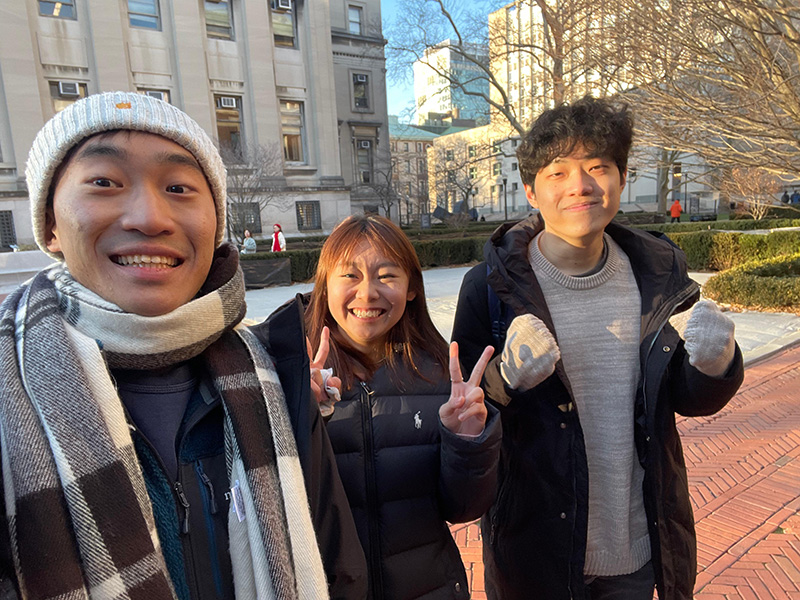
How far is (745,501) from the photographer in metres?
3.40

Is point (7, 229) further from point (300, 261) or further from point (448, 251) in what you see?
point (448, 251)

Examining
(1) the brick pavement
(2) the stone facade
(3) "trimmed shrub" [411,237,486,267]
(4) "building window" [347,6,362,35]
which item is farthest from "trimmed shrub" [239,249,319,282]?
(4) "building window" [347,6,362,35]

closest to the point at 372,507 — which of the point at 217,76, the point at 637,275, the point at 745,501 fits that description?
the point at 637,275

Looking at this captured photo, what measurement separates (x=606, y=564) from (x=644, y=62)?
6.55 metres

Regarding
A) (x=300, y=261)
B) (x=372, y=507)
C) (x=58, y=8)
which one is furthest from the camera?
(x=58, y=8)

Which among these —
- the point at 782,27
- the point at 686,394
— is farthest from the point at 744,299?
the point at 686,394

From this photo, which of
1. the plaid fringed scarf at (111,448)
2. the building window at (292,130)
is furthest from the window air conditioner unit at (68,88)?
the plaid fringed scarf at (111,448)

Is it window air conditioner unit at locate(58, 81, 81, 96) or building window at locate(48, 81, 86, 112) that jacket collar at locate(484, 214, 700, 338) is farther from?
window air conditioner unit at locate(58, 81, 81, 96)

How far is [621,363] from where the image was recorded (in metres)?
1.83

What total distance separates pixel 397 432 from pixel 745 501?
314 centimetres

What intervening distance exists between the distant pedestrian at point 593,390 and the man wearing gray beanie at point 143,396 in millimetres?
891

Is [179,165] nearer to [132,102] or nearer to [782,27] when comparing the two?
[132,102]

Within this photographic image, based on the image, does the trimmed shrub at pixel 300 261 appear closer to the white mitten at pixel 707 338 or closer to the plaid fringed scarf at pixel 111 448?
the white mitten at pixel 707 338

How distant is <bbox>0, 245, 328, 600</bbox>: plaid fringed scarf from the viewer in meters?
0.86
